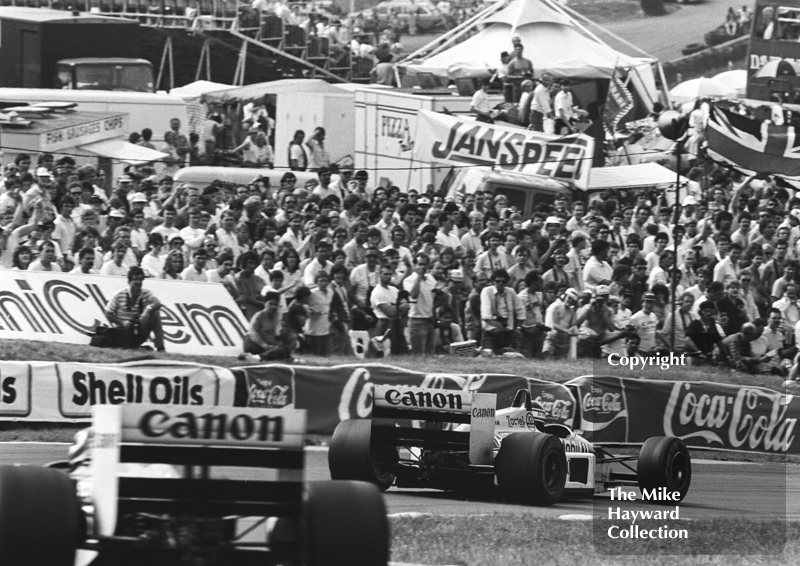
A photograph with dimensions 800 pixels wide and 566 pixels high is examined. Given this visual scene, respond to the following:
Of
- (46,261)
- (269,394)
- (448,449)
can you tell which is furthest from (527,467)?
(46,261)

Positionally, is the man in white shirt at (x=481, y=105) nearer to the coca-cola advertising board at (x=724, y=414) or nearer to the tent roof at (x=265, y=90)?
the tent roof at (x=265, y=90)

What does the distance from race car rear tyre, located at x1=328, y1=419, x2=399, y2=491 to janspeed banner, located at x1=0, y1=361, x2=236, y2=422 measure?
8.59 ft

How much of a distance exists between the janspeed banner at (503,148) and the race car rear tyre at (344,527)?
1502 cm

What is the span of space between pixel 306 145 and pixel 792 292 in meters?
9.96

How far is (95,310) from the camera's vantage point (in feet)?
46.8

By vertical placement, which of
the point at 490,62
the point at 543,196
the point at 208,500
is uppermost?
the point at 490,62

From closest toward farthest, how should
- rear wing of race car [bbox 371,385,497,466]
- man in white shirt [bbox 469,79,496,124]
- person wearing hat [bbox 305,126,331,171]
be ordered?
rear wing of race car [bbox 371,385,497,466] < person wearing hat [bbox 305,126,331,171] < man in white shirt [bbox 469,79,496,124]

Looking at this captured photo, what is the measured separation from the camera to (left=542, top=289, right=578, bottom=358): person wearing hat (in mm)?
15600

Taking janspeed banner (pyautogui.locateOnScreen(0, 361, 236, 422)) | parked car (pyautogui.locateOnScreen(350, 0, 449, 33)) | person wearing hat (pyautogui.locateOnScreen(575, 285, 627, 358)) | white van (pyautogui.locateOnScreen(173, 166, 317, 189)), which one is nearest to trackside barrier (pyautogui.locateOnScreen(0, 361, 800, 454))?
janspeed banner (pyautogui.locateOnScreen(0, 361, 236, 422))

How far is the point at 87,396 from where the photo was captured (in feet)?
43.8

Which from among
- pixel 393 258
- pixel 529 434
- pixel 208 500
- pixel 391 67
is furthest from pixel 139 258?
pixel 391 67

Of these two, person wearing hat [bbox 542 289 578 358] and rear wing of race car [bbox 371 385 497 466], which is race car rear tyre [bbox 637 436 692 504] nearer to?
rear wing of race car [bbox 371 385 497 466]

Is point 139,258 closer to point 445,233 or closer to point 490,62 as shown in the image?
point 445,233

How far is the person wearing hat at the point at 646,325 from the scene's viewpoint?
615 inches
